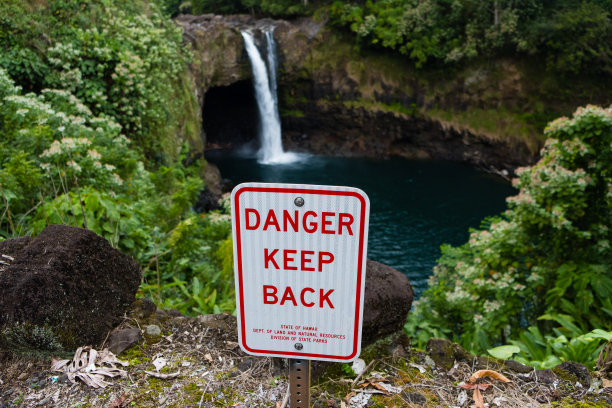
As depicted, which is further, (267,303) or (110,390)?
(110,390)

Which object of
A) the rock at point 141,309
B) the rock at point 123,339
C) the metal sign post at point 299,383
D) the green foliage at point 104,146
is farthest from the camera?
the green foliage at point 104,146

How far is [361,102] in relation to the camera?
23.0 metres

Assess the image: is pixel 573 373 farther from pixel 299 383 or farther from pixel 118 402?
pixel 118 402

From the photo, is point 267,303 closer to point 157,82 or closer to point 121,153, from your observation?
point 121,153

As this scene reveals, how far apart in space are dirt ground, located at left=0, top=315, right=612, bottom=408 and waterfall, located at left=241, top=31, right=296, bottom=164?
66.5ft

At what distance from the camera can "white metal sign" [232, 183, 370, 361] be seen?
53.2 inches

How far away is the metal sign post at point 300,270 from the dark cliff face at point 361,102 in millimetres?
19529

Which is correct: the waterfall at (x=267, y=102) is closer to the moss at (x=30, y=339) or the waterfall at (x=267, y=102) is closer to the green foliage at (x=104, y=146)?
the green foliage at (x=104, y=146)

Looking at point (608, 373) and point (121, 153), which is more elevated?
point (121, 153)

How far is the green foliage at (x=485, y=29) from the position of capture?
58.1 ft

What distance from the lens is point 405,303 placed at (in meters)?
2.57

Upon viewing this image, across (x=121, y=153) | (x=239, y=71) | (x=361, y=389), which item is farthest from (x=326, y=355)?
(x=239, y=71)

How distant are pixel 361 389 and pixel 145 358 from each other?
1.18 meters

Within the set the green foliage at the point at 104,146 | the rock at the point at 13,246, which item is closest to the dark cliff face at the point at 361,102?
the green foliage at the point at 104,146
